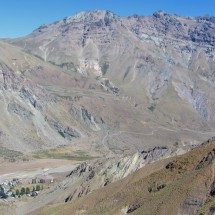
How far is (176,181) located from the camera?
83.2 meters

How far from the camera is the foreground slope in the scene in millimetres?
74812

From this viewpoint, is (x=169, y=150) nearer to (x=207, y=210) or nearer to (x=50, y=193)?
(x=50, y=193)

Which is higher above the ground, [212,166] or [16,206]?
[212,166]

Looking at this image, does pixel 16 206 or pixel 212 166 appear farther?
pixel 16 206

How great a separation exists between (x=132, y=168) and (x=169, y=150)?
52.1 ft

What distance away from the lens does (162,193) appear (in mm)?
80125

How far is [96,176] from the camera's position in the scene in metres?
121

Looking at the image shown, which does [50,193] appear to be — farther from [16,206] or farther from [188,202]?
[188,202]

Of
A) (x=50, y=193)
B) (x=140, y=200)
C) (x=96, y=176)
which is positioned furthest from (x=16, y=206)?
(x=140, y=200)

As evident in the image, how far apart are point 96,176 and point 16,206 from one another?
822 inches

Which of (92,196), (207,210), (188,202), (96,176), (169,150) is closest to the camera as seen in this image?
(207,210)

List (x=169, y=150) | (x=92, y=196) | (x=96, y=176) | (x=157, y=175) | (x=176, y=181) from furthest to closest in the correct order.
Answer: (x=169, y=150), (x=96, y=176), (x=92, y=196), (x=157, y=175), (x=176, y=181)

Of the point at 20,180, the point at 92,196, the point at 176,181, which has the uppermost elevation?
the point at 176,181

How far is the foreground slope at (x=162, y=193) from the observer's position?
74812mm
